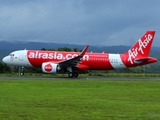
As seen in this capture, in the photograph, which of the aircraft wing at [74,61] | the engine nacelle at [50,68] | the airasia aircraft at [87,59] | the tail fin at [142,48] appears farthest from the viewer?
the tail fin at [142,48]

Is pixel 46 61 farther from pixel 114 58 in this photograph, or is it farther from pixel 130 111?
pixel 130 111

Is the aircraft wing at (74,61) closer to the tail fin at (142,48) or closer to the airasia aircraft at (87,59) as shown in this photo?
the airasia aircraft at (87,59)

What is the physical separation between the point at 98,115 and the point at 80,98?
5120 mm

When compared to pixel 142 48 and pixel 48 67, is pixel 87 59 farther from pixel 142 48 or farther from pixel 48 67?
pixel 142 48

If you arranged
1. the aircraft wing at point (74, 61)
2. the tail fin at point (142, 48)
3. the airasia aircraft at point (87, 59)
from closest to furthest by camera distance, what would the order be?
the aircraft wing at point (74, 61) → the airasia aircraft at point (87, 59) → the tail fin at point (142, 48)

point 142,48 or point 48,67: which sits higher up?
point 142,48

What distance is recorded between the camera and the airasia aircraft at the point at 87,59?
43219mm

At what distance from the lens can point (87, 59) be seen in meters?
43.8

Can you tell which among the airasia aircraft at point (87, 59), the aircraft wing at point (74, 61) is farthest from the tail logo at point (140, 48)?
the aircraft wing at point (74, 61)

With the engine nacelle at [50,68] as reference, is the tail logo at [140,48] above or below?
above

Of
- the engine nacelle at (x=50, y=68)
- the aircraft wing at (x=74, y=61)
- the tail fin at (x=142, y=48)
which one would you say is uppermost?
the tail fin at (x=142, y=48)

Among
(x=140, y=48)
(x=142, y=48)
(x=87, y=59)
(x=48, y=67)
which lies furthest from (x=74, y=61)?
(x=142, y=48)

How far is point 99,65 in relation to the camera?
1748 inches

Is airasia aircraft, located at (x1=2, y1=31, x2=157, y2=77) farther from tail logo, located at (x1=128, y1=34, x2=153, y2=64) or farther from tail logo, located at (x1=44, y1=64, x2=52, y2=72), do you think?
tail logo, located at (x1=44, y1=64, x2=52, y2=72)
